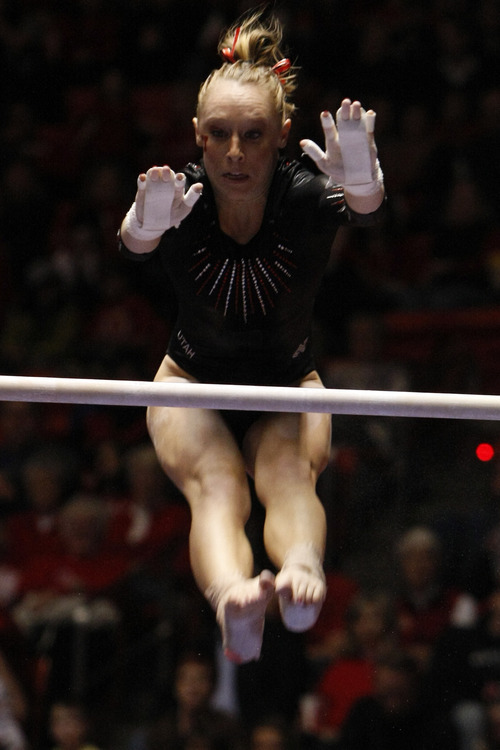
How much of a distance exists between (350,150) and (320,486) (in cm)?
109

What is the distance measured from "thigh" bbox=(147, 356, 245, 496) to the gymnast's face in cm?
57

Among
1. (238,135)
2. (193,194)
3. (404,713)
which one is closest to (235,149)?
(238,135)

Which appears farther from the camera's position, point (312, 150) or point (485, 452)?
point (485, 452)

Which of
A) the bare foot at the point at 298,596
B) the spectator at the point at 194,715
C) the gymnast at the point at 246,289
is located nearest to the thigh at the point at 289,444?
the gymnast at the point at 246,289

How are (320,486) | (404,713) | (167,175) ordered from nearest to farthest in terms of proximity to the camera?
(167,175) < (320,486) < (404,713)

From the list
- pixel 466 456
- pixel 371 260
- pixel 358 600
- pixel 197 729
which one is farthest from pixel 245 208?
pixel 371 260

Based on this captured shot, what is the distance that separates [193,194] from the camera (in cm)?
249

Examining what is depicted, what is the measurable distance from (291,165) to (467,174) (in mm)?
2990

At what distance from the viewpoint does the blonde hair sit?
265 cm

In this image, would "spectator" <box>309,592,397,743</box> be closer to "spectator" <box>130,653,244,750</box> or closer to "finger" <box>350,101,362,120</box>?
"spectator" <box>130,653,244,750</box>

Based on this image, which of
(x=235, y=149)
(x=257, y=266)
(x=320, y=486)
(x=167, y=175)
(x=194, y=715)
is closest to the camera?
(x=167, y=175)

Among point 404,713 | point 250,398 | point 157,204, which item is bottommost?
point 404,713

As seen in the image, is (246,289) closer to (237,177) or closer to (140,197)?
(237,177)

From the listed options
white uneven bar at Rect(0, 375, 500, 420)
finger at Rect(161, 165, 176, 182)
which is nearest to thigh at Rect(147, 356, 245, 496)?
white uneven bar at Rect(0, 375, 500, 420)
